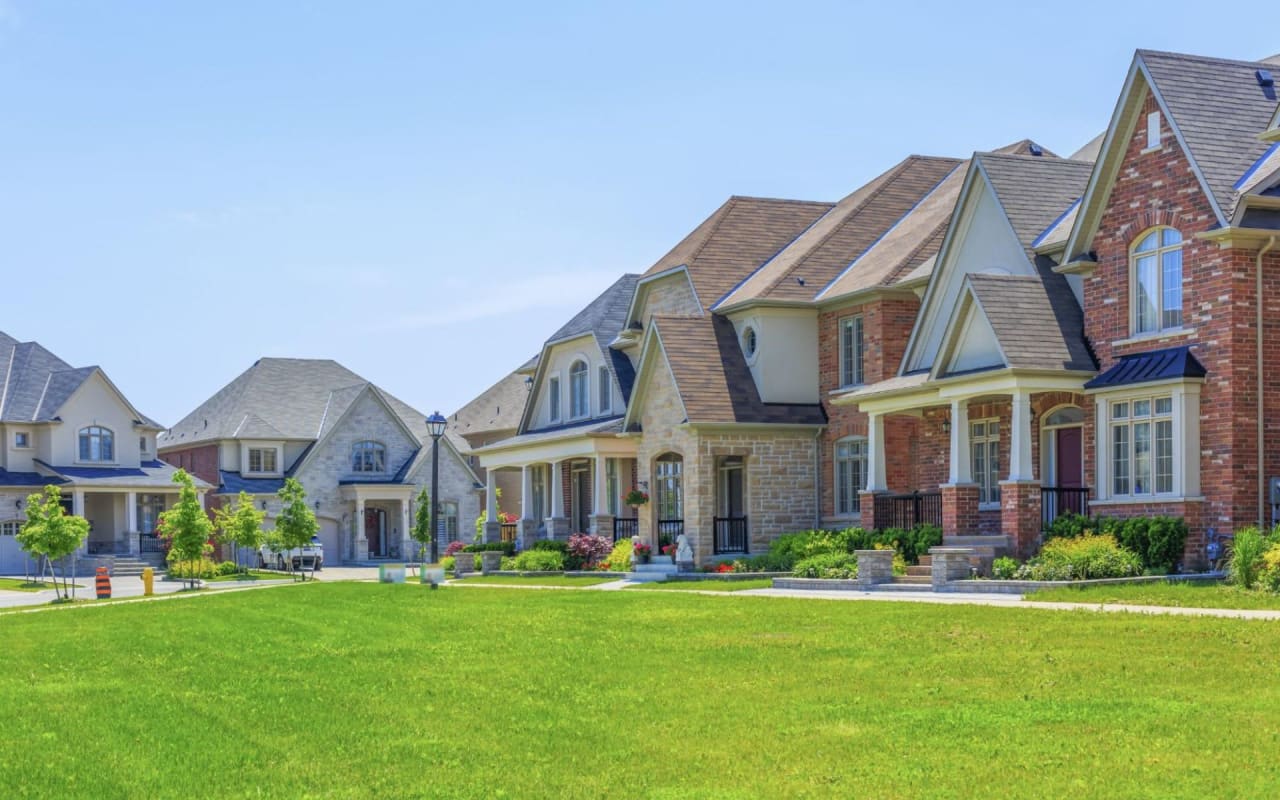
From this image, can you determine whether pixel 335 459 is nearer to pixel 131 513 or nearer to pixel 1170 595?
pixel 131 513

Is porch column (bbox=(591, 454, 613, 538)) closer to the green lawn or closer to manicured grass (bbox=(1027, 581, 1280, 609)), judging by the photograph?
manicured grass (bbox=(1027, 581, 1280, 609))

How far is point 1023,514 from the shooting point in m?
29.2

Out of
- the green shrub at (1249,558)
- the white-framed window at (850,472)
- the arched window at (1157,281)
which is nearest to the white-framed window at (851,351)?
the white-framed window at (850,472)

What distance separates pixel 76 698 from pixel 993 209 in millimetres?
21919

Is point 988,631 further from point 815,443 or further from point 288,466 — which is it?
point 288,466

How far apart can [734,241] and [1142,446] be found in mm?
16987

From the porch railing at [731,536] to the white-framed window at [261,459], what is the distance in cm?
3741

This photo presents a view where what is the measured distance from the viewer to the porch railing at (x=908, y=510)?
33.1m

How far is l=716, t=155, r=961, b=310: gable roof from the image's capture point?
39531mm

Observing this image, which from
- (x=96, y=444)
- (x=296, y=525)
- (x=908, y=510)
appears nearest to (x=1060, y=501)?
(x=908, y=510)

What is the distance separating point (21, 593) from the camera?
47.8 metres

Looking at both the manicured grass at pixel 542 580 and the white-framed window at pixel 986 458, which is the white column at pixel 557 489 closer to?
the manicured grass at pixel 542 580

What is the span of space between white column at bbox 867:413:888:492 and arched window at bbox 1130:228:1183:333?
719 cm

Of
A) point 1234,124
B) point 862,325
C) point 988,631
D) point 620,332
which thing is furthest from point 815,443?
point 988,631
